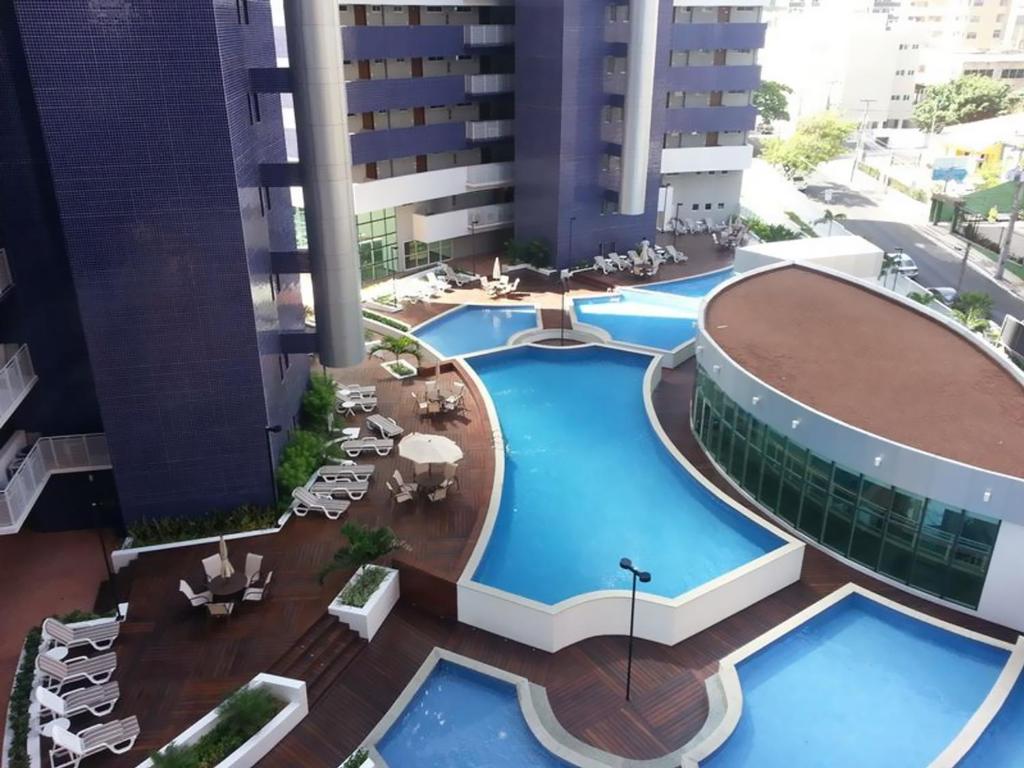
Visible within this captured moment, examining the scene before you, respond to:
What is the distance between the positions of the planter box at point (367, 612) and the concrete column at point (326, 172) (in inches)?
244

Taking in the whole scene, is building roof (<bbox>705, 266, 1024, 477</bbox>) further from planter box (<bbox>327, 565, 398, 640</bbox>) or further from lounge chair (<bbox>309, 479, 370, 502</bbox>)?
planter box (<bbox>327, 565, 398, 640</bbox>)

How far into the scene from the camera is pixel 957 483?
15.9 m

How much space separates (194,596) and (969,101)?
91.6m

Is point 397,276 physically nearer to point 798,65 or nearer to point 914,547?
point 914,547

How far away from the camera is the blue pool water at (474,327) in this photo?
98.4ft

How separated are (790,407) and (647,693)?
7.40 metres

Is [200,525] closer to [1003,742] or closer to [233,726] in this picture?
[233,726]

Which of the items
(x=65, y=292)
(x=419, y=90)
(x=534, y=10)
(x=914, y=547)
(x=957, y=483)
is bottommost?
(x=914, y=547)

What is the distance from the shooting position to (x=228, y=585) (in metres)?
15.7

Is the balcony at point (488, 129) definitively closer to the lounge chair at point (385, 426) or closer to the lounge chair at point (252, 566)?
the lounge chair at point (385, 426)

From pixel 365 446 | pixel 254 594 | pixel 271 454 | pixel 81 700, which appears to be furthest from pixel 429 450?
pixel 81 700

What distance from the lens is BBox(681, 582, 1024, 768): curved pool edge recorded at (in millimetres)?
13664

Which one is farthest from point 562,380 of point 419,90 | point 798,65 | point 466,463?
point 798,65

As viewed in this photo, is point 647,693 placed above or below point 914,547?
below
